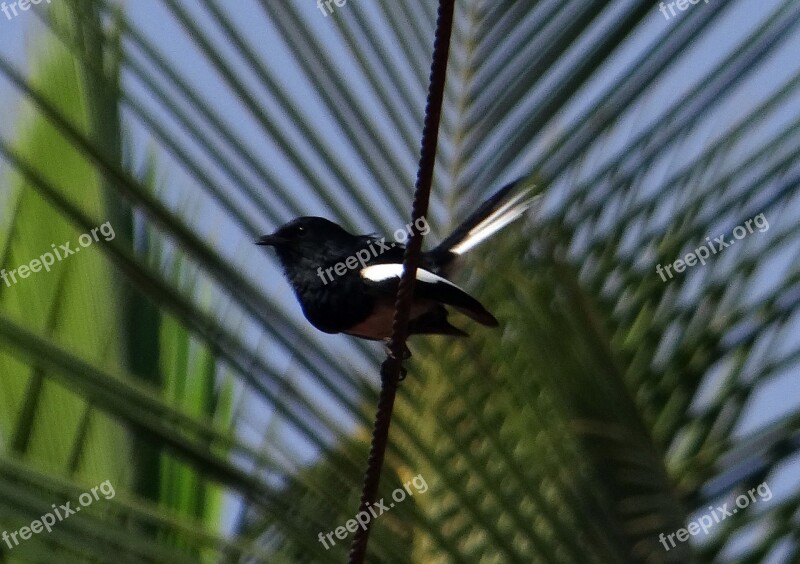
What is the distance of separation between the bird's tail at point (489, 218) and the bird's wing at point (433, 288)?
0.18 ft

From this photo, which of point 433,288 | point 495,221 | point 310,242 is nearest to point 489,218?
point 495,221

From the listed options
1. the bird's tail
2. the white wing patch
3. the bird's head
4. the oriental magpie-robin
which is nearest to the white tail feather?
the bird's tail

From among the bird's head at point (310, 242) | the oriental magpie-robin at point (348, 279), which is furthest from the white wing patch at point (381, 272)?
the bird's head at point (310, 242)

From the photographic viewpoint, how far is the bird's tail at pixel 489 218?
1.45 metres

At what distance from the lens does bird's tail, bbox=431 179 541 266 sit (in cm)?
145

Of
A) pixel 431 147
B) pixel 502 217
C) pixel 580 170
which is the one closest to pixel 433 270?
pixel 502 217

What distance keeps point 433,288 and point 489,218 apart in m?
0.44

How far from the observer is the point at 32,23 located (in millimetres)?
2281

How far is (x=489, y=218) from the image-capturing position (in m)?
1.56

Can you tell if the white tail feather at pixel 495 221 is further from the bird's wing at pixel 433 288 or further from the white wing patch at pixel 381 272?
the white wing patch at pixel 381 272

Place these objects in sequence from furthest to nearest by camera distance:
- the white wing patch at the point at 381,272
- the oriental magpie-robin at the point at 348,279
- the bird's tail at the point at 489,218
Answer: the white wing patch at the point at 381,272, the oriental magpie-robin at the point at 348,279, the bird's tail at the point at 489,218

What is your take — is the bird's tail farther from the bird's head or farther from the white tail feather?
the bird's head

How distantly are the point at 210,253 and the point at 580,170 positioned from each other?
1.35 ft

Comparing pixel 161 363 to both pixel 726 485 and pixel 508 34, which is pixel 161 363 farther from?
pixel 726 485
